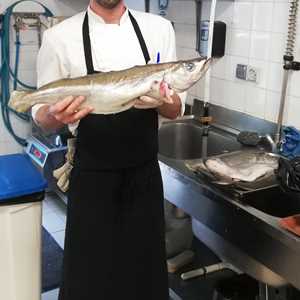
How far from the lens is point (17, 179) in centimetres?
152

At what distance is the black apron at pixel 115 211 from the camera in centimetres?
147

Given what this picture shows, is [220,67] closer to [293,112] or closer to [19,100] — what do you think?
[293,112]

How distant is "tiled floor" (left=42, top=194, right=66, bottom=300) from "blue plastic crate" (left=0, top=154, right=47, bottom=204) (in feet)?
3.70

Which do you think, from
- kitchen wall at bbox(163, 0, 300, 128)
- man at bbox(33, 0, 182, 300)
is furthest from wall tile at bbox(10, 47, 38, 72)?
man at bbox(33, 0, 182, 300)

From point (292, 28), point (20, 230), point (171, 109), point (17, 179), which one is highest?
point (292, 28)

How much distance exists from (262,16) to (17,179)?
1.27 metres

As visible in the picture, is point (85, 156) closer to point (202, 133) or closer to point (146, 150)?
point (146, 150)

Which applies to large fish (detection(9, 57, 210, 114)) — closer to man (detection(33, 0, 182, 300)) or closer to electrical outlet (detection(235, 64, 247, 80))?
man (detection(33, 0, 182, 300))

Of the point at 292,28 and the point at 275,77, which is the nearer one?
the point at 292,28

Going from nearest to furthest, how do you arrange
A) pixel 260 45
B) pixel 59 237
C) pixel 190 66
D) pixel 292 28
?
pixel 190 66
pixel 292 28
pixel 260 45
pixel 59 237

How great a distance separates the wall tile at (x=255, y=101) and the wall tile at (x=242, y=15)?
288 mm

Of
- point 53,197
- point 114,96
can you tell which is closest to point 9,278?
point 114,96

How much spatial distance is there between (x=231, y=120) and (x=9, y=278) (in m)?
1.27

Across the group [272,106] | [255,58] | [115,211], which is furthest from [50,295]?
[255,58]
